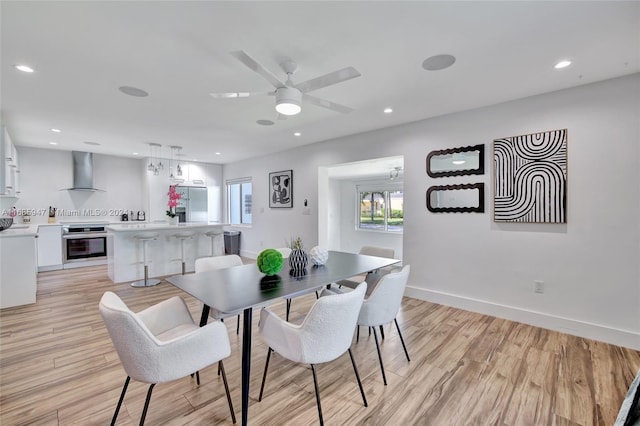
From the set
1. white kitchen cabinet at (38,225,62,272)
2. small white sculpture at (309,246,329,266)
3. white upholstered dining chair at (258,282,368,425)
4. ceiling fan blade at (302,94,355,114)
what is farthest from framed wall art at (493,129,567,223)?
white kitchen cabinet at (38,225,62,272)

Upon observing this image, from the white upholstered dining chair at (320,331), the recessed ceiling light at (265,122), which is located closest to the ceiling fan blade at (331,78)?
the white upholstered dining chair at (320,331)

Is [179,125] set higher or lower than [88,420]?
higher

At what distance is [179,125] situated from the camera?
4.13 meters

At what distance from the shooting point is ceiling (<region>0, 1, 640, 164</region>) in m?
1.72

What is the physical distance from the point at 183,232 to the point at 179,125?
6.98 feet

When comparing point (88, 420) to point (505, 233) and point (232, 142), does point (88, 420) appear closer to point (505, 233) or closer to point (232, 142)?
point (505, 233)

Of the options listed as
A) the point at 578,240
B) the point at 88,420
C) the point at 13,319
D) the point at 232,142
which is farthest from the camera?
the point at 232,142

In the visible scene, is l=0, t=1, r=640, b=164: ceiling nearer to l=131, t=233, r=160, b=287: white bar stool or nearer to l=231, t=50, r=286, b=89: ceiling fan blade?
l=231, t=50, r=286, b=89: ceiling fan blade

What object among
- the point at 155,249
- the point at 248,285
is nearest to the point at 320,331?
the point at 248,285

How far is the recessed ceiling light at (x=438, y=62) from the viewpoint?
2238 mm

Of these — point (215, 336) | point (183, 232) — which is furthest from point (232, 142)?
point (215, 336)

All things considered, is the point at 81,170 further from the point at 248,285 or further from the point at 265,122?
the point at 248,285

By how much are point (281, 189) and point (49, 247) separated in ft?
15.1

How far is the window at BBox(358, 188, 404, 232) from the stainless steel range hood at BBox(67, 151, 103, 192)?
6.31 m
